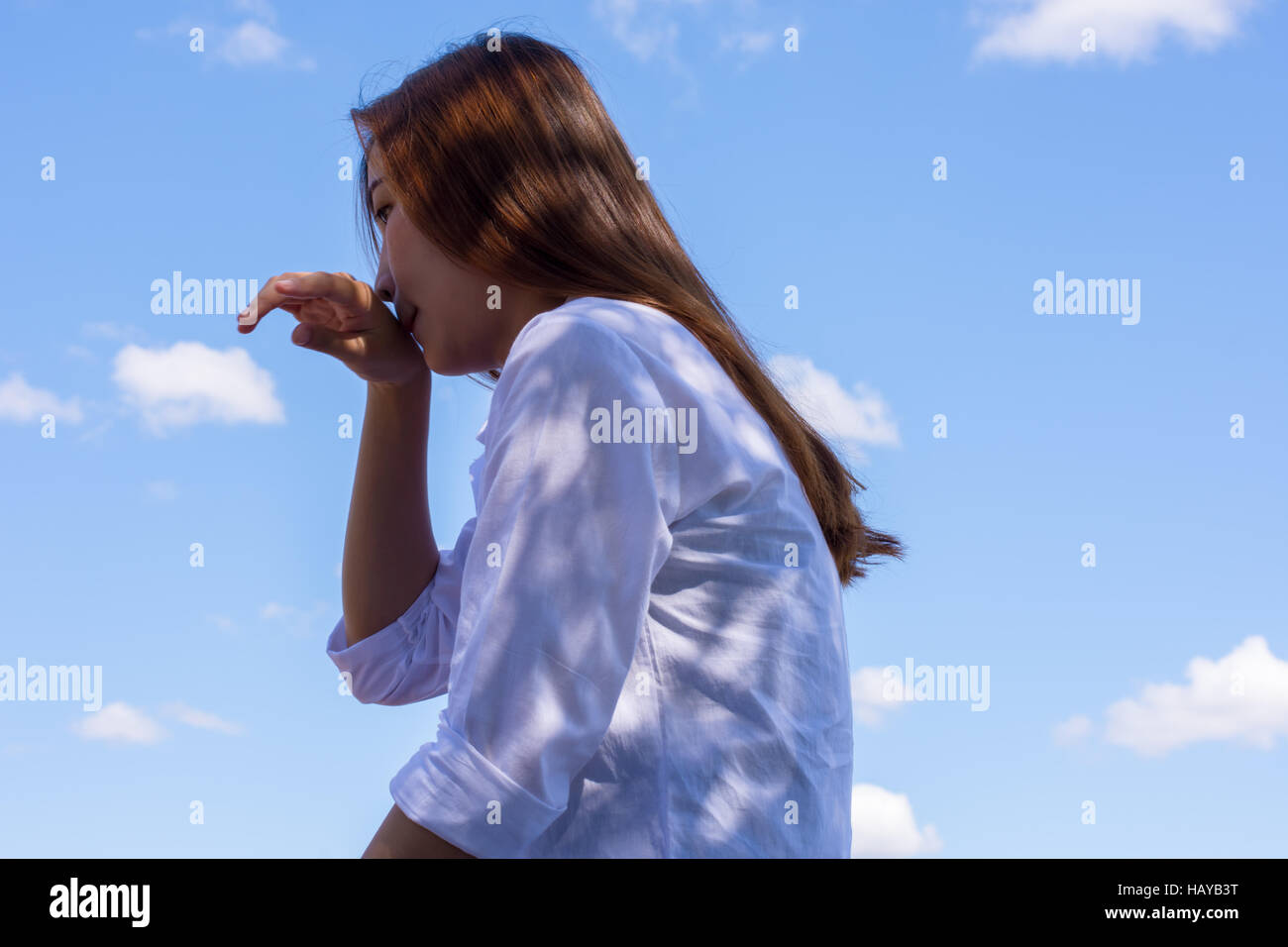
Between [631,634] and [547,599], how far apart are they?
0.11 meters

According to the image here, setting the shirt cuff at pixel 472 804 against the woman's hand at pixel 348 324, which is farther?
the woman's hand at pixel 348 324

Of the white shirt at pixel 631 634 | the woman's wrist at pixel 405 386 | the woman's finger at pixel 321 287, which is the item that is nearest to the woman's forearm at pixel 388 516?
the woman's wrist at pixel 405 386

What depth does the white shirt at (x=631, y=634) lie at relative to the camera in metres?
1.26

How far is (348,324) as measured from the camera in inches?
88.5

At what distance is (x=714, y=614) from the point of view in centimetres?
146

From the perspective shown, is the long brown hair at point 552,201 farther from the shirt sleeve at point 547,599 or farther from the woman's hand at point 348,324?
the shirt sleeve at point 547,599

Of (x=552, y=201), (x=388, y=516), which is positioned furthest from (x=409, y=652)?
(x=552, y=201)

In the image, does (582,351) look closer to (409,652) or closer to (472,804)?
(472,804)

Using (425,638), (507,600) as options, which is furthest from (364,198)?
(507,600)

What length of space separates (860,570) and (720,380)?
2.38 feet

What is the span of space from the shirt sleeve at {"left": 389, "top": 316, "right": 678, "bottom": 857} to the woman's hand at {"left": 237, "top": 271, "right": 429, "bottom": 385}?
852 millimetres

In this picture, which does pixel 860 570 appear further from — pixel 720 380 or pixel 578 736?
pixel 578 736
